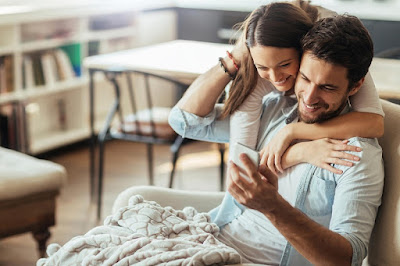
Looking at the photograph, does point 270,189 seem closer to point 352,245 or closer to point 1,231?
point 352,245

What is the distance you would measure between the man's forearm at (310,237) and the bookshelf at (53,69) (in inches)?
117

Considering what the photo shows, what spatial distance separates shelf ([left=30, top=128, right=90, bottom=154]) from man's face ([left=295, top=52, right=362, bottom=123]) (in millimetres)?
3047

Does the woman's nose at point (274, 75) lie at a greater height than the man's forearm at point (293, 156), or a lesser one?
greater

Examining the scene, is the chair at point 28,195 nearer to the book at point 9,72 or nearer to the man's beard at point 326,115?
the book at point 9,72

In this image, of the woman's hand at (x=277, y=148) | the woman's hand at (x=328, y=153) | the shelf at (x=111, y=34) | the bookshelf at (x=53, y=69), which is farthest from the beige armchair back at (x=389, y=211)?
the shelf at (x=111, y=34)

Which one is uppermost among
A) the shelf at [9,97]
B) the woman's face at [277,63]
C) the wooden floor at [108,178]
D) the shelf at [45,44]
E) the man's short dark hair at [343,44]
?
the man's short dark hair at [343,44]

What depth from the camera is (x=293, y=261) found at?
160 centimetres

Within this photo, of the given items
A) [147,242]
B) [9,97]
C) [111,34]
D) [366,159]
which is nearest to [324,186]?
[366,159]

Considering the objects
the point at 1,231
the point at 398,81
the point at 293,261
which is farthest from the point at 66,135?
the point at 293,261

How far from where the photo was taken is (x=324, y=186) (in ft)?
5.09

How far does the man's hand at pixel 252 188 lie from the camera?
51.3 inches

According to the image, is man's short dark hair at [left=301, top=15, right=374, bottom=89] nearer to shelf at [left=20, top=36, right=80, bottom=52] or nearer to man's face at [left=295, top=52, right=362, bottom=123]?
man's face at [left=295, top=52, right=362, bottom=123]

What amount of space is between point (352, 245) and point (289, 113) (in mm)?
466

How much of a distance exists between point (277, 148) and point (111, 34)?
356 centimetres
